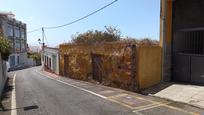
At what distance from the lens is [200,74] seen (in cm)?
1123

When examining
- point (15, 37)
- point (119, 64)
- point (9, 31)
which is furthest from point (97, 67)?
point (15, 37)

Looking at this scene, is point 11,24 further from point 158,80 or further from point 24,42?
point 158,80

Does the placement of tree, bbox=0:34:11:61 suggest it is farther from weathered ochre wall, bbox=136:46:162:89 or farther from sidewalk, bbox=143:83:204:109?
sidewalk, bbox=143:83:204:109

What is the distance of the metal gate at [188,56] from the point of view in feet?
37.3

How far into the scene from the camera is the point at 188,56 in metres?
11.9

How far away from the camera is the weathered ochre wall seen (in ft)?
39.0

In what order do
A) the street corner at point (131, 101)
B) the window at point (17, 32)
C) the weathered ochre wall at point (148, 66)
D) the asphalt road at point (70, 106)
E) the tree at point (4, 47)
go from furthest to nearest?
the window at point (17, 32), the tree at point (4, 47), the weathered ochre wall at point (148, 66), the street corner at point (131, 101), the asphalt road at point (70, 106)

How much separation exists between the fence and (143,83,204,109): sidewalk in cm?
92

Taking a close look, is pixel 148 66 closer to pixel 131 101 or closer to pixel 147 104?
pixel 131 101

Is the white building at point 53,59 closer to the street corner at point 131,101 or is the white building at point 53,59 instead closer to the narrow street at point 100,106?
the narrow street at point 100,106

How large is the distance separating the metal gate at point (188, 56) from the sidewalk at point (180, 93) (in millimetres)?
970

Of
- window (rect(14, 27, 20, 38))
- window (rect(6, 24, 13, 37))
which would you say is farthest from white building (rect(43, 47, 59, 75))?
window (rect(14, 27, 20, 38))

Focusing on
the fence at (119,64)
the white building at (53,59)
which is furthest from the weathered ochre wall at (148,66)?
the white building at (53,59)

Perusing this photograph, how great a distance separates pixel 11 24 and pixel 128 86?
4618 centimetres
